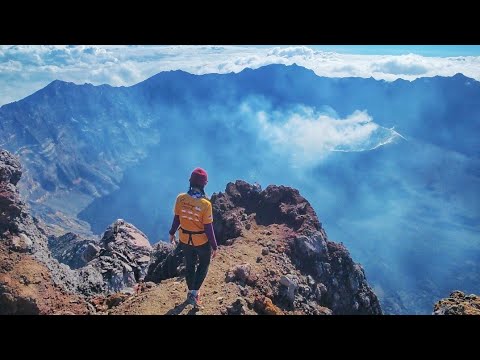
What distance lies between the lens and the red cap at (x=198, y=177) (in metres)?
6.14

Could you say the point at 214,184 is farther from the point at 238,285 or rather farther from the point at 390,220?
the point at 238,285

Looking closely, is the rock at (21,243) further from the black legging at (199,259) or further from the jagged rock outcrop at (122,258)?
the black legging at (199,259)

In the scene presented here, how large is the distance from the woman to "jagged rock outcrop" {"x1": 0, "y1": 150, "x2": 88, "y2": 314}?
2.85 meters

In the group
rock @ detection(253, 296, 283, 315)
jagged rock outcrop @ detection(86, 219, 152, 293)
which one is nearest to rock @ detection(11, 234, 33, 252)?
jagged rock outcrop @ detection(86, 219, 152, 293)

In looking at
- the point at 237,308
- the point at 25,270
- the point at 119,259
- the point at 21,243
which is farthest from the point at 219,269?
the point at 21,243

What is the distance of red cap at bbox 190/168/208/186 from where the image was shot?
6137 millimetres

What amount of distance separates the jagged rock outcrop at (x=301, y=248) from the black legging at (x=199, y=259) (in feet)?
9.35

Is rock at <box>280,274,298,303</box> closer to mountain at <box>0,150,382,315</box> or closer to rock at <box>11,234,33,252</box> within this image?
mountain at <box>0,150,382,315</box>

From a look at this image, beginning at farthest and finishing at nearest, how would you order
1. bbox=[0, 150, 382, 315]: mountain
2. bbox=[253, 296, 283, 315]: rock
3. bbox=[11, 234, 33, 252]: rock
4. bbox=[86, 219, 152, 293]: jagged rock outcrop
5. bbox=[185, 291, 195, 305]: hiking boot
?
1. bbox=[86, 219, 152, 293]: jagged rock outcrop
2. bbox=[11, 234, 33, 252]: rock
3. bbox=[0, 150, 382, 315]: mountain
4. bbox=[253, 296, 283, 315]: rock
5. bbox=[185, 291, 195, 305]: hiking boot

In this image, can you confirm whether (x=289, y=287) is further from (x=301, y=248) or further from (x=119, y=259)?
(x=119, y=259)

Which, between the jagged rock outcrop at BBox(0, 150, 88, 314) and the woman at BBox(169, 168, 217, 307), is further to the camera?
the jagged rock outcrop at BBox(0, 150, 88, 314)
